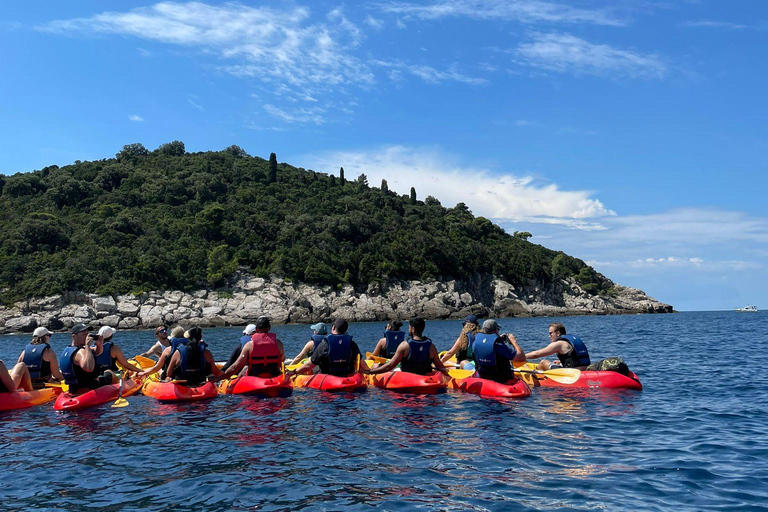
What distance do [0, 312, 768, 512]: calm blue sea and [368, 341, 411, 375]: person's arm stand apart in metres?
0.98

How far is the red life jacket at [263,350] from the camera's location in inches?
595

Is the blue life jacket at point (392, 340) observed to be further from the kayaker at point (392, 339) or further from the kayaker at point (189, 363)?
the kayaker at point (189, 363)

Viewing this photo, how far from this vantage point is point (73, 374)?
14.1m

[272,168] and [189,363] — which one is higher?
[272,168]

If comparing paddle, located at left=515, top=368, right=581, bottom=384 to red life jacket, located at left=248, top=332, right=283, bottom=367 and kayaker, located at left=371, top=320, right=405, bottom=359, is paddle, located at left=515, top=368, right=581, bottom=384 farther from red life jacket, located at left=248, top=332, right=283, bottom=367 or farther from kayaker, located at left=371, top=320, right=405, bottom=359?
red life jacket, located at left=248, top=332, right=283, bottom=367

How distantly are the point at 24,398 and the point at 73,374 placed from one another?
4.71ft

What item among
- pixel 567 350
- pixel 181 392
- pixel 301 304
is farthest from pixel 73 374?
pixel 301 304

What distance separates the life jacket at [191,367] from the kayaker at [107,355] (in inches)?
72.4

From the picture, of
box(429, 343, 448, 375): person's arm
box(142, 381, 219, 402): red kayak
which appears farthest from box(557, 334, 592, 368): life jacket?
box(142, 381, 219, 402): red kayak

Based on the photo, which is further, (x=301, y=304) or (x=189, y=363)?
(x=301, y=304)

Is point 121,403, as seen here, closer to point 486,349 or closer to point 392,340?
point 392,340

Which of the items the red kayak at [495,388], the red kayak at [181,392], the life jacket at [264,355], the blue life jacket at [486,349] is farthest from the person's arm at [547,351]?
the red kayak at [181,392]

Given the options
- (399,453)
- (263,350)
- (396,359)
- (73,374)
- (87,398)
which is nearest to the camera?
(399,453)

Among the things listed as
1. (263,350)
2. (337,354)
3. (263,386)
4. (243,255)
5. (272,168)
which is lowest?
(263,386)
